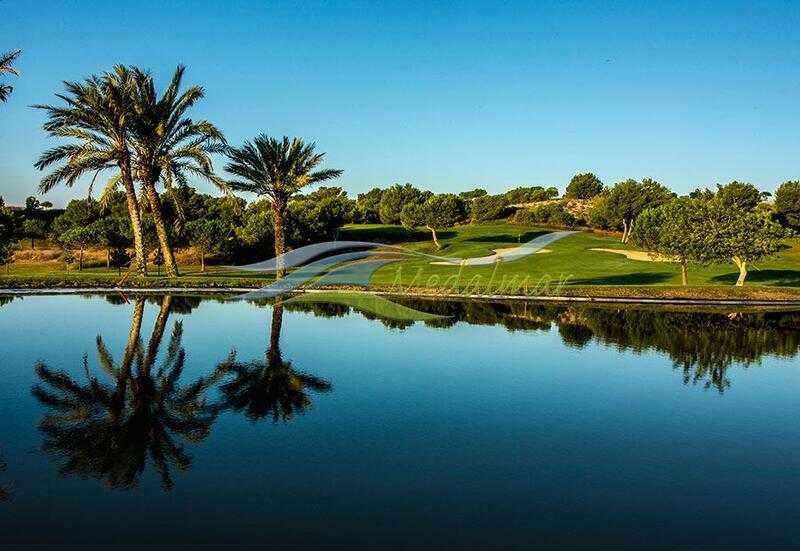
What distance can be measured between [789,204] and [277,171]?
78.2m

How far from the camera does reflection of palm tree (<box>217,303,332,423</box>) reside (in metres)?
12.1

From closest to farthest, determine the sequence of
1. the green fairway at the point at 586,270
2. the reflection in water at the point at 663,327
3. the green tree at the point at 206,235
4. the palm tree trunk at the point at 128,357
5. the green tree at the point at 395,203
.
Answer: the palm tree trunk at the point at 128,357 < the reflection in water at the point at 663,327 < the green fairway at the point at 586,270 < the green tree at the point at 206,235 < the green tree at the point at 395,203

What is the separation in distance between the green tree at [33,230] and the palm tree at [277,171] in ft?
136

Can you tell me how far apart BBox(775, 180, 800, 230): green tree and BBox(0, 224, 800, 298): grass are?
16777 millimetres

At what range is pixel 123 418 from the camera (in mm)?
Result: 11320

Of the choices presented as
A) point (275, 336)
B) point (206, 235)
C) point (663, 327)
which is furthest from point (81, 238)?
point (663, 327)

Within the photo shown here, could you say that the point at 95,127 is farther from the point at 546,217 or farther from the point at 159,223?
the point at 546,217

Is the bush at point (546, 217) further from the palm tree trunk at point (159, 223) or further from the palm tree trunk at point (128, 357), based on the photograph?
the palm tree trunk at point (128, 357)

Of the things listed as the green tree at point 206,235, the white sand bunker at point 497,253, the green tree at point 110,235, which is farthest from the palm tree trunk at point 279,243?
the green tree at point 110,235

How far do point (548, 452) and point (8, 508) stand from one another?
319 inches

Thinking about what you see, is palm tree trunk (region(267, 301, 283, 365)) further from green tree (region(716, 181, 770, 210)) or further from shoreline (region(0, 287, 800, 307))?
green tree (region(716, 181, 770, 210))

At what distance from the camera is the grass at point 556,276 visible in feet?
118

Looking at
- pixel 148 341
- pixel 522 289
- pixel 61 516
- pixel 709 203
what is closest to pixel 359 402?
pixel 61 516

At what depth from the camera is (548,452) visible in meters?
10.1
